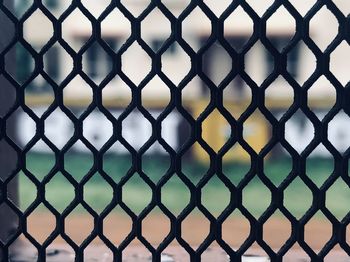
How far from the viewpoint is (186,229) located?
21.2ft

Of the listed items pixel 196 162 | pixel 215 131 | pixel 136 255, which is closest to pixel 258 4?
pixel 215 131

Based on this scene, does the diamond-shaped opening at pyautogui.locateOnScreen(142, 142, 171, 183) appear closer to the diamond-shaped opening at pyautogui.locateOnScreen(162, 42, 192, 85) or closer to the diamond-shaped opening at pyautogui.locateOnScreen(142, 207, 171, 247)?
the diamond-shaped opening at pyautogui.locateOnScreen(162, 42, 192, 85)

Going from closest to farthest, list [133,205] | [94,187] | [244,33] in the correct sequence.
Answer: [133,205], [94,187], [244,33]

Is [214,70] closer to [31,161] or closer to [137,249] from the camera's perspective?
[31,161]

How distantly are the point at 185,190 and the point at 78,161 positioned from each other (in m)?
2.72

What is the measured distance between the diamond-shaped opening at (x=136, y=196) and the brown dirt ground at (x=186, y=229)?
182mm

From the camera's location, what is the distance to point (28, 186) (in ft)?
28.4

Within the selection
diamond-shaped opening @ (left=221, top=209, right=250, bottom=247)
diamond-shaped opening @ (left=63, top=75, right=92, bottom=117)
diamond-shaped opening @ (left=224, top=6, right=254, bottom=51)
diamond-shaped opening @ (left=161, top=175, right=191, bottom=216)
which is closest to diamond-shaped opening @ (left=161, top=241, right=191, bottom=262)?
diamond-shaped opening @ (left=221, top=209, right=250, bottom=247)

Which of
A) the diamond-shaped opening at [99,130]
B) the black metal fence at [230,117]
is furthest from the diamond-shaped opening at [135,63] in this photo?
the black metal fence at [230,117]

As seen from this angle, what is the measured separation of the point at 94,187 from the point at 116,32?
527 cm

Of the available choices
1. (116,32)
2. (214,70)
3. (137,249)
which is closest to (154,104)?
→ (214,70)

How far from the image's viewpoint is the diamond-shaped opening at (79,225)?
6.14 meters

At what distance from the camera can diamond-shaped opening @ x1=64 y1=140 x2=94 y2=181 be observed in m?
9.62

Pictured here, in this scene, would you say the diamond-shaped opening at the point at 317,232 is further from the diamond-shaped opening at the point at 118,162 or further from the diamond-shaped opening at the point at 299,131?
the diamond-shaped opening at the point at 118,162
